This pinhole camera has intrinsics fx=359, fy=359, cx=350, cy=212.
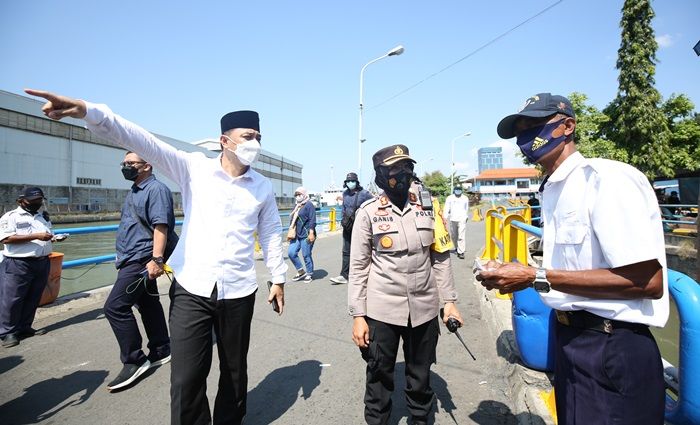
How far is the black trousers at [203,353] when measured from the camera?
2189 millimetres

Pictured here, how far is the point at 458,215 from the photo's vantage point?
9406mm

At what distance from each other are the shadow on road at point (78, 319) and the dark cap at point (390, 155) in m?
4.76

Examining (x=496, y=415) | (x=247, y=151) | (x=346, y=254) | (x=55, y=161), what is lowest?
(x=496, y=415)

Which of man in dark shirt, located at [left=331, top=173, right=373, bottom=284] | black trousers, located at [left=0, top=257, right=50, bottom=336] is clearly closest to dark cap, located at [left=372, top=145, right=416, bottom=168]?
man in dark shirt, located at [left=331, top=173, right=373, bottom=284]

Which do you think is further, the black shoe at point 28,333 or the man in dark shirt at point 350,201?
the man in dark shirt at point 350,201

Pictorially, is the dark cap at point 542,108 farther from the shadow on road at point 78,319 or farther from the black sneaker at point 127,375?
the shadow on road at point 78,319

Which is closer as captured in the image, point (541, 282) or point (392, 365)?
point (541, 282)

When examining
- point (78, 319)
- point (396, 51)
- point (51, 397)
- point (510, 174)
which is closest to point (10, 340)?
point (78, 319)

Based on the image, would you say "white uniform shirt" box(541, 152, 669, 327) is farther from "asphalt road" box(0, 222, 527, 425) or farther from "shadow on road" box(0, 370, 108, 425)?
"shadow on road" box(0, 370, 108, 425)

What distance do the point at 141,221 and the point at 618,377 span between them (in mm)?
3677

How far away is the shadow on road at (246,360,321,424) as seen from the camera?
278 centimetres

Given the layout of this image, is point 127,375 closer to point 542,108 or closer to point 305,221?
point 542,108

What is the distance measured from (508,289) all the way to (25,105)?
40135mm

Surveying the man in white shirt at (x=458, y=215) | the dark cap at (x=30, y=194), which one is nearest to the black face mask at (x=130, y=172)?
the dark cap at (x=30, y=194)
